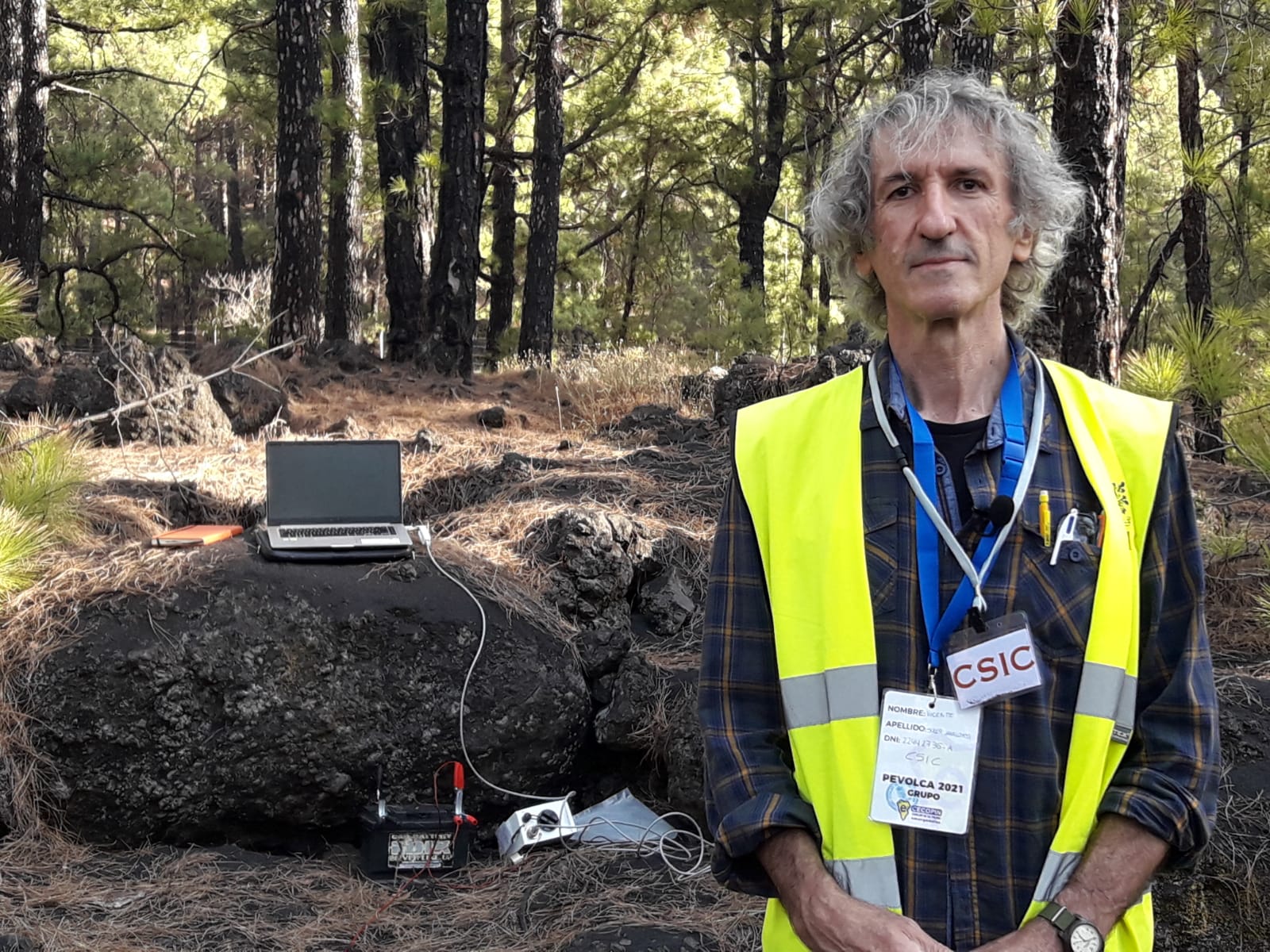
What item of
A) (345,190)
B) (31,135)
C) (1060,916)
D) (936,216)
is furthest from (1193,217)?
(31,135)

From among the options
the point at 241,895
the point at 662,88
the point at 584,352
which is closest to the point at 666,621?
the point at 241,895

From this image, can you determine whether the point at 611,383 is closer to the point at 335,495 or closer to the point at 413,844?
the point at 335,495

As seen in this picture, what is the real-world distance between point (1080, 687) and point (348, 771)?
3.06 m

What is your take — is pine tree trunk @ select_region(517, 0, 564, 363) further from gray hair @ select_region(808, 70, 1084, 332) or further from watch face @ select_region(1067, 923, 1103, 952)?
watch face @ select_region(1067, 923, 1103, 952)

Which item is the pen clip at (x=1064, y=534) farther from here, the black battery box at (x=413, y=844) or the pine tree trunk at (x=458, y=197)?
the pine tree trunk at (x=458, y=197)

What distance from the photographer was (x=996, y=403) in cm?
189

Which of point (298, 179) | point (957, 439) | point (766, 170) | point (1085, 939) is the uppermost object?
point (766, 170)

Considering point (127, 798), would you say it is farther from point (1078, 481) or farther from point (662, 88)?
point (662, 88)

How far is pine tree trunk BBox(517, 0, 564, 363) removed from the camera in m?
14.0

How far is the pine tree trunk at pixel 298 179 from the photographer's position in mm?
11547

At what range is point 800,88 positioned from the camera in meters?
19.5

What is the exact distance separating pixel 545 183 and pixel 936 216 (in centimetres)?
1285

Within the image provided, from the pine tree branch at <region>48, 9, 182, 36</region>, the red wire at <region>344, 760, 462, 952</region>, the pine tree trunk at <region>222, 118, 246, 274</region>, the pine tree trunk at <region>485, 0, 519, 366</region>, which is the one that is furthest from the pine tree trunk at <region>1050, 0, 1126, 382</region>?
the pine tree trunk at <region>222, 118, 246, 274</region>

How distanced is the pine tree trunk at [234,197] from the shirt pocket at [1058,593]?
89.4ft
